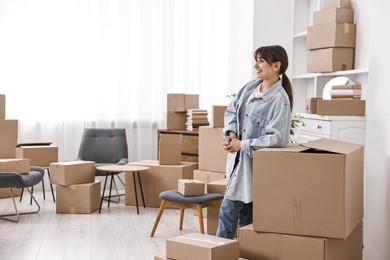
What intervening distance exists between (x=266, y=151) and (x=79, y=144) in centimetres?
459

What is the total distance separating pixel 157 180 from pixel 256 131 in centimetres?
292

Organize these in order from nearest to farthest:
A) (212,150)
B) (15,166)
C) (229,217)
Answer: (229,217)
(15,166)
(212,150)

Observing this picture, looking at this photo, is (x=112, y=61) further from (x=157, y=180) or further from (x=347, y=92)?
(x=347, y=92)

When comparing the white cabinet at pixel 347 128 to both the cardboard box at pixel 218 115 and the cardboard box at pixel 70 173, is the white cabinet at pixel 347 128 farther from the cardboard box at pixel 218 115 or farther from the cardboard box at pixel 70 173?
the cardboard box at pixel 70 173

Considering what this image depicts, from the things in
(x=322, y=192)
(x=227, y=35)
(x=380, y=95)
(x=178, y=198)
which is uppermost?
(x=227, y=35)

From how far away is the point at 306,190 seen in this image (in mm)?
2811

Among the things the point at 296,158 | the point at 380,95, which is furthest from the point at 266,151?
the point at 380,95

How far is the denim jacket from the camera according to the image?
3.14 meters

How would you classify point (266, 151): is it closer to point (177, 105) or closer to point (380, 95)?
point (380, 95)

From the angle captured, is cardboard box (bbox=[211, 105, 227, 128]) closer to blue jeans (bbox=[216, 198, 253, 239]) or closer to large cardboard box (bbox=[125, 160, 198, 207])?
large cardboard box (bbox=[125, 160, 198, 207])

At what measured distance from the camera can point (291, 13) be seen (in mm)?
6465

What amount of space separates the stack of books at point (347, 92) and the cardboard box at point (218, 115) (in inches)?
40.1

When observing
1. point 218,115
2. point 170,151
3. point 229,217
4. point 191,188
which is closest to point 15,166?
point 170,151

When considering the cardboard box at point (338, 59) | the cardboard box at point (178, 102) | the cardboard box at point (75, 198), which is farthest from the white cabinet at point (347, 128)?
the cardboard box at point (75, 198)
